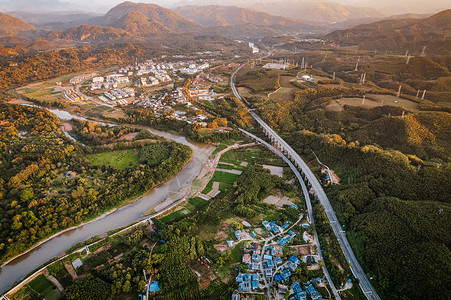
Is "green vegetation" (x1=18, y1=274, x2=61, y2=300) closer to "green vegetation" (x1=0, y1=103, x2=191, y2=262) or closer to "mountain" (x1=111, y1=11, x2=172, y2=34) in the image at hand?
"green vegetation" (x1=0, y1=103, x2=191, y2=262)

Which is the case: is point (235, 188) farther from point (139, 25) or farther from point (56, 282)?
point (139, 25)

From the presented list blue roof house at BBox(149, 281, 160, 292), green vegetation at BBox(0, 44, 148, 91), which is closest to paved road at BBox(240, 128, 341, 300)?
blue roof house at BBox(149, 281, 160, 292)

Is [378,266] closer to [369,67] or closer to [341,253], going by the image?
[341,253]

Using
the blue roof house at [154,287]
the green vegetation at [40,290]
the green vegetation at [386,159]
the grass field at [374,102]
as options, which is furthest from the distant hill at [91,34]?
the blue roof house at [154,287]

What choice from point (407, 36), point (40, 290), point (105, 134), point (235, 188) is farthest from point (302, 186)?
point (407, 36)

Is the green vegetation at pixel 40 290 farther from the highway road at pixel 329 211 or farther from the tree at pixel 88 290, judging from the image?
the highway road at pixel 329 211

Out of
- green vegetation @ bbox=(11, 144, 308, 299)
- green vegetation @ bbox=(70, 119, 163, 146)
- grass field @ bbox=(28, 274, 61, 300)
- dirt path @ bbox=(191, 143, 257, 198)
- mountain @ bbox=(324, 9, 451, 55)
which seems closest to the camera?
grass field @ bbox=(28, 274, 61, 300)
